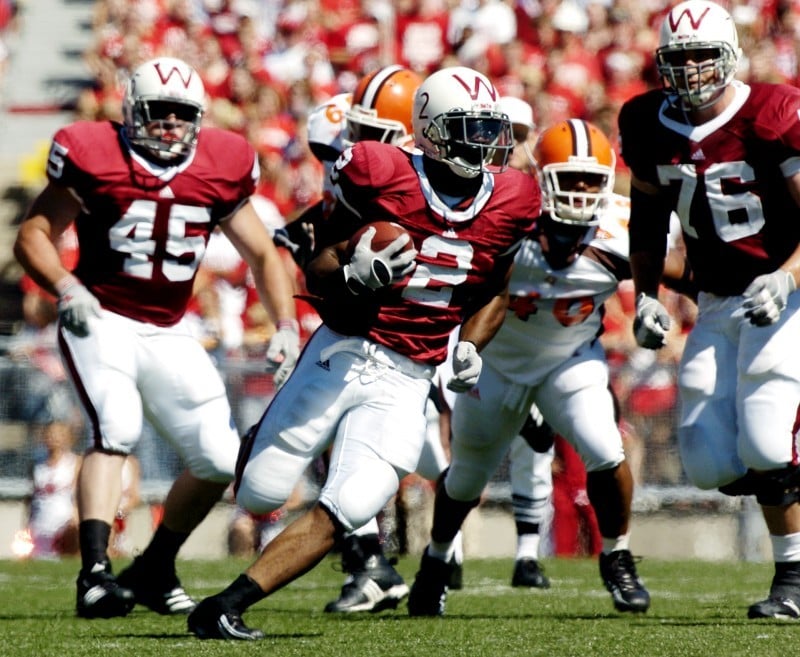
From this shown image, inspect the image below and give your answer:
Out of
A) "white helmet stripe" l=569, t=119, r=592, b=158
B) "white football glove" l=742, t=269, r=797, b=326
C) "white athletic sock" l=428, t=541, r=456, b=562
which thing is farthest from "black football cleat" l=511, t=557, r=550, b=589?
"white football glove" l=742, t=269, r=797, b=326

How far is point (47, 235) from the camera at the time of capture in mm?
5508

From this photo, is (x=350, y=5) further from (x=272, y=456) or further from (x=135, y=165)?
(x=272, y=456)

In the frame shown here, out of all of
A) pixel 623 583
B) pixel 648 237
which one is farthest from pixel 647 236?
pixel 623 583

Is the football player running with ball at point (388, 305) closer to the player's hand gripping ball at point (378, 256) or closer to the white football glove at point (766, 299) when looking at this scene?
the player's hand gripping ball at point (378, 256)

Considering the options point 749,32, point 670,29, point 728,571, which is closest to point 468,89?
point 670,29

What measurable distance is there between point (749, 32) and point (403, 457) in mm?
7929

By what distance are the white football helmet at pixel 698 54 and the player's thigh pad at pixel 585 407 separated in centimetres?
113

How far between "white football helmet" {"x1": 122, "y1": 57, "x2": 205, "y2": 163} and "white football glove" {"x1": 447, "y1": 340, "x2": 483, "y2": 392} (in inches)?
55.5

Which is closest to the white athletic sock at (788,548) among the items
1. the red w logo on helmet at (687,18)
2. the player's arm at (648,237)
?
the player's arm at (648,237)

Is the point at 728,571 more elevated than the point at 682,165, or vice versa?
the point at 682,165

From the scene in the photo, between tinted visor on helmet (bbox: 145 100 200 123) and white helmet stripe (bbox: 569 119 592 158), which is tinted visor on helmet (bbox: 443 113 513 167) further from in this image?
tinted visor on helmet (bbox: 145 100 200 123)

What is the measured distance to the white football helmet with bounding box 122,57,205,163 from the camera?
5605mm

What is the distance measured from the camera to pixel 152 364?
18.4ft

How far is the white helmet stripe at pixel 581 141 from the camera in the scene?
5.91 m
